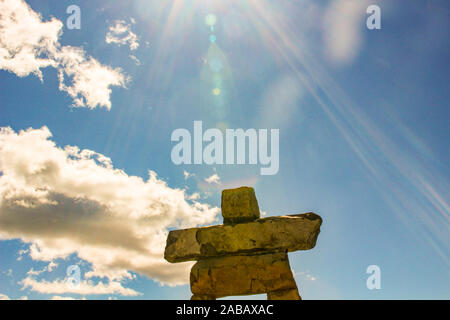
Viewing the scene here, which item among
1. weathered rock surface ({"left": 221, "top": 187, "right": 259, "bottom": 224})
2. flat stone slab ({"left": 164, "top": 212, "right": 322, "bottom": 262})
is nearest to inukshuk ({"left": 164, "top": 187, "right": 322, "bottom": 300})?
flat stone slab ({"left": 164, "top": 212, "right": 322, "bottom": 262})

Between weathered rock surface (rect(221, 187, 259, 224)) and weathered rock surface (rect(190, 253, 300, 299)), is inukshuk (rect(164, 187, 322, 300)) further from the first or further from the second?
weathered rock surface (rect(221, 187, 259, 224))

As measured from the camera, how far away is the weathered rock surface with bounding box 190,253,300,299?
15.6ft

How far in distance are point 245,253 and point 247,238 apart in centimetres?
28

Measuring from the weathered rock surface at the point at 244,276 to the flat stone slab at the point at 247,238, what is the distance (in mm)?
144

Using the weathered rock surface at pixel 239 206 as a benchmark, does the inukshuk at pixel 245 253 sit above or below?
below

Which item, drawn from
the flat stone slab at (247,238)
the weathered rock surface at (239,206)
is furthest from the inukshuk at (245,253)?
the weathered rock surface at (239,206)

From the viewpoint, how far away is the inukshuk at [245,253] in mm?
4758

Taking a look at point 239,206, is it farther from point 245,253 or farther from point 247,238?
point 245,253

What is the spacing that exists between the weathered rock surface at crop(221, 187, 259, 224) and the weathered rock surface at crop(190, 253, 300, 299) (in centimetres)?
71

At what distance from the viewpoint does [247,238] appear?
489 centimetres

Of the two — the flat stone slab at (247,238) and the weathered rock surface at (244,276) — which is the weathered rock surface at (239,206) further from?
the weathered rock surface at (244,276)

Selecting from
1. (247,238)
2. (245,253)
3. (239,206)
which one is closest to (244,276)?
(245,253)
